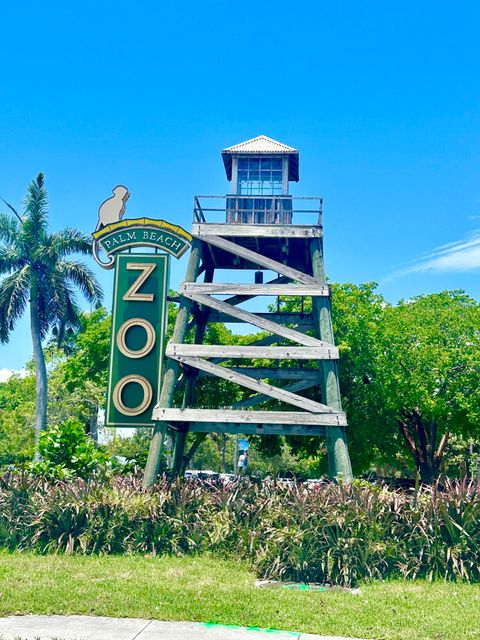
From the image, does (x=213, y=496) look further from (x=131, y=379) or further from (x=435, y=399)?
(x=435, y=399)

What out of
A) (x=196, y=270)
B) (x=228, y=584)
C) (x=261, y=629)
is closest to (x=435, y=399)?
(x=196, y=270)

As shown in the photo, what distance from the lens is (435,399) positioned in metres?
24.5

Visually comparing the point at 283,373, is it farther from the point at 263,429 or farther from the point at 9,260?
the point at 9,260

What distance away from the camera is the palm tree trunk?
3114 centimetres

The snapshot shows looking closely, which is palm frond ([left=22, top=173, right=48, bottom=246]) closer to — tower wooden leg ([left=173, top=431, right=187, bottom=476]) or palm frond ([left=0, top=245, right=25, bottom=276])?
palm frond ([left=0, top=245, right=25, bottom=276])

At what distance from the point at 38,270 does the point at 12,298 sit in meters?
2.42

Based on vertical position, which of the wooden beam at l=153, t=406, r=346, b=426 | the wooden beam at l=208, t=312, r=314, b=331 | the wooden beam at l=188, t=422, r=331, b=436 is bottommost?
the wooden beam at l=188, t=422, r=331, b=436

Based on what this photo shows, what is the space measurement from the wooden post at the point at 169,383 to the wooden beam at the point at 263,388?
1.70ft

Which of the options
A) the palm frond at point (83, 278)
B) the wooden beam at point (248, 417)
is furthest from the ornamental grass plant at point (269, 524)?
the palm frond at point (83, 278)

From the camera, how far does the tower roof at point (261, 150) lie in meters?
17.9

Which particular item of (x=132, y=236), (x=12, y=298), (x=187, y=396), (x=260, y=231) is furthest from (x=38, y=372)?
(x=260, y=231)

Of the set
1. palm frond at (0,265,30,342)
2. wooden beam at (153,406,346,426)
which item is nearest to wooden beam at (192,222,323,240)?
wooden beam at (153,406,346,426)

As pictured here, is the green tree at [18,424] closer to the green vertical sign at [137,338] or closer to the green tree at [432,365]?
the green tree at [432,365]

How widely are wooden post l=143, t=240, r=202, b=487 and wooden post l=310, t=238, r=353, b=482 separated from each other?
127 inches
